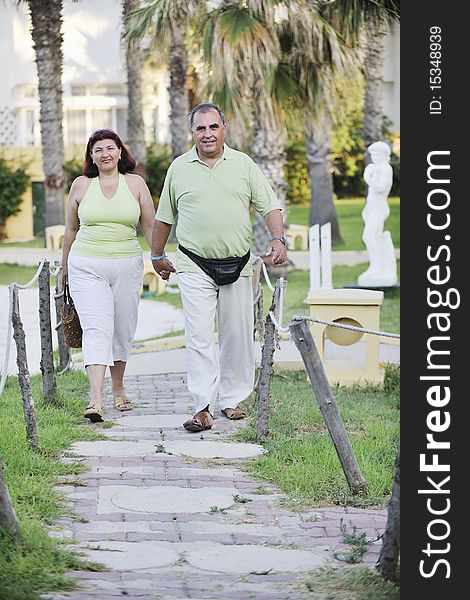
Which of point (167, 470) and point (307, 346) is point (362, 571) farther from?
point (167, 470)

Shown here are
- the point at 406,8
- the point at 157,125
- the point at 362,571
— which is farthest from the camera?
the point at 157,125

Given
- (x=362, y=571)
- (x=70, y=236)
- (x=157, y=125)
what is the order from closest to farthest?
(x=362, y=571) → (x=70, y=236) → (x=157, y=125)

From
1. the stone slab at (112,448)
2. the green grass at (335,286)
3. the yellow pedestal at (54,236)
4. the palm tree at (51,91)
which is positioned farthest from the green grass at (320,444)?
the yellow pedestal at (54,236)

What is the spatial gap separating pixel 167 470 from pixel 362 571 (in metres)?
1.79

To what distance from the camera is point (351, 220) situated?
102 feet

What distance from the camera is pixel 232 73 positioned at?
52.4 ft

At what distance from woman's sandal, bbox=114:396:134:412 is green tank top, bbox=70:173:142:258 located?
3.01 ft

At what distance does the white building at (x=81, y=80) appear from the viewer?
92.7ft

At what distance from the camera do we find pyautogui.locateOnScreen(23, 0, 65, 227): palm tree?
21578 mm

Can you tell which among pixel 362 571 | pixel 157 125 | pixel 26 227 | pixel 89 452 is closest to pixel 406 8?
pixel 362 571

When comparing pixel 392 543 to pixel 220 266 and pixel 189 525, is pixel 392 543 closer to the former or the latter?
pixel 189 525

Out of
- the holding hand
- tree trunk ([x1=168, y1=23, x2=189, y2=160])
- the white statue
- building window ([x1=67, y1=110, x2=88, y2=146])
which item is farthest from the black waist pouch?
building window ([x1=67, y1=110, x2=88, y2=146])

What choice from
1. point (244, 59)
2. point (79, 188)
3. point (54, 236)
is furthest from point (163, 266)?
point (54, 236)

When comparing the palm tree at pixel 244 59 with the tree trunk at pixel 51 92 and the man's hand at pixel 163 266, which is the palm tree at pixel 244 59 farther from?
Answer: the man's hand at pixel 163 266
